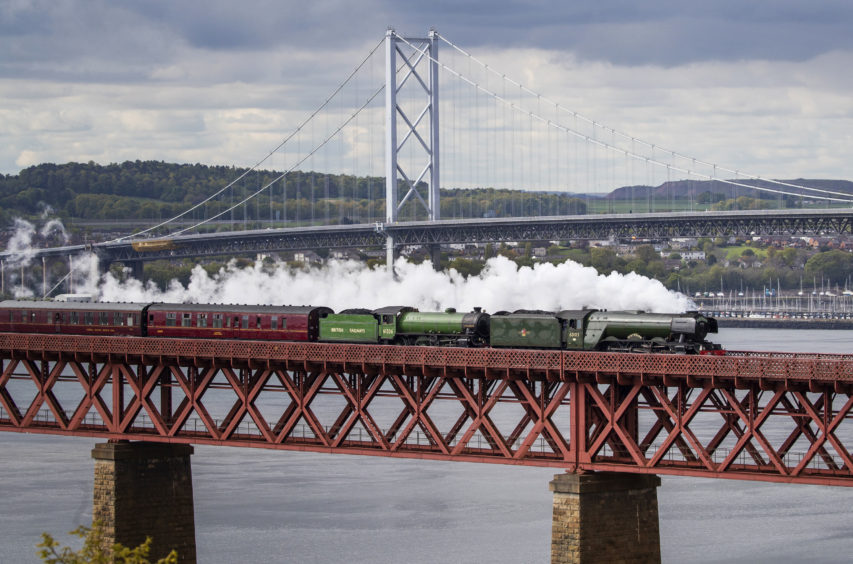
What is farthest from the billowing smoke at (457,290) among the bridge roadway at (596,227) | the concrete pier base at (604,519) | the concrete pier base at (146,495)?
the concrete pier base at (604,519)

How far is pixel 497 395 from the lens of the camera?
59.1 metres

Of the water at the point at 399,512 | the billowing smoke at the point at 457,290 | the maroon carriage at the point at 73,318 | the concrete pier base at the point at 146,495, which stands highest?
the maroon carriage at the point at 73,318

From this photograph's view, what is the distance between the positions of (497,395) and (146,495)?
17.0 metres

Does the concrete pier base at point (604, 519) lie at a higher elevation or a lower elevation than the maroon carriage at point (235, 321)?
lower

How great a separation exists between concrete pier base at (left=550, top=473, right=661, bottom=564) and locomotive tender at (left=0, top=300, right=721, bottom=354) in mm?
7501

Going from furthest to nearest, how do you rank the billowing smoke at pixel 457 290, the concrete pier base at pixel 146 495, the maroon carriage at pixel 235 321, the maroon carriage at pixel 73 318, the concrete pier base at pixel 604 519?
the billowing smoke at pixel 457 290
the maroon carriage at pixel 73 318
the maroon carriage at pixel 235 321
the concrete pier base at pixel 146 495
the concrete pier base at pixel 604 519

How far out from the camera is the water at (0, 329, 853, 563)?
79.2 metres

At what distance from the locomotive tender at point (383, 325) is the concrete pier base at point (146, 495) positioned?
10941 mm

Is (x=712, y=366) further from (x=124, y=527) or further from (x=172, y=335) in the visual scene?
(x=172, y=335)

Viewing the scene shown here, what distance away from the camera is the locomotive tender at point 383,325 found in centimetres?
6341

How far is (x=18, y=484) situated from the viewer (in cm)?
9444

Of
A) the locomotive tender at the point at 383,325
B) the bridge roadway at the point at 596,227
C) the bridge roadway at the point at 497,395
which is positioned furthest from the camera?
the bridge roadway at the point at 596,227

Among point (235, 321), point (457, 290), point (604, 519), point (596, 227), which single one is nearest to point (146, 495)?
point (235, 321)

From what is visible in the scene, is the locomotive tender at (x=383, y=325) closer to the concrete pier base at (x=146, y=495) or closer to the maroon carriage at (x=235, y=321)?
the maroon carriage at (x=235, y=321)
